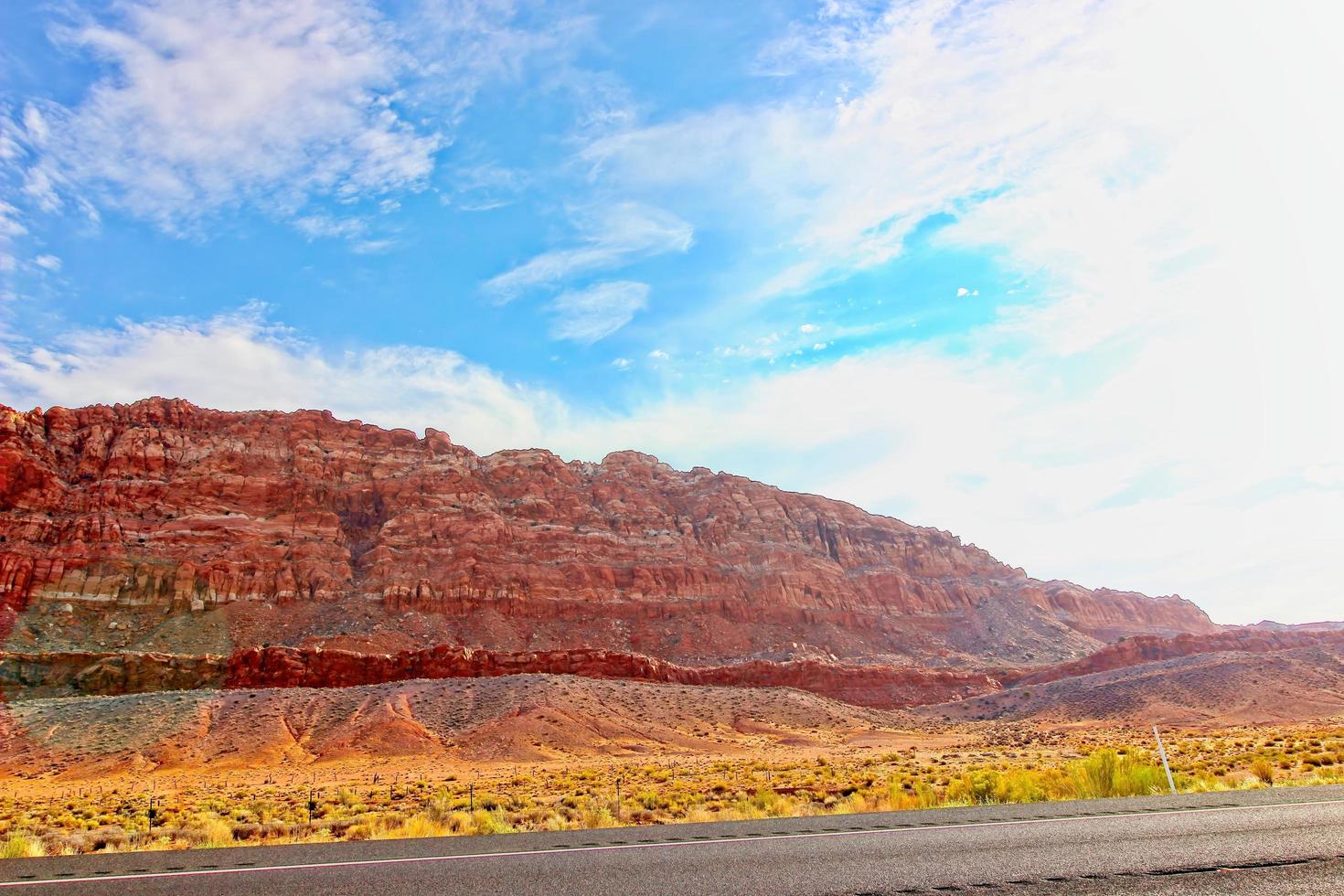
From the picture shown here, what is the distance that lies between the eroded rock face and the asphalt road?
208 ft

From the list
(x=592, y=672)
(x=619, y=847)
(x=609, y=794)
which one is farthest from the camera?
(x=592, y=672)

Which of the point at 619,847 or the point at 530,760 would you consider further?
the point at 530,760

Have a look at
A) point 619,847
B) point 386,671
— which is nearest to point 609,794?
point 619,847

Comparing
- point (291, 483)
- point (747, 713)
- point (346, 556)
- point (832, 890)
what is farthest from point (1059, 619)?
point (832, 890)

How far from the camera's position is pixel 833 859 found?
884cm

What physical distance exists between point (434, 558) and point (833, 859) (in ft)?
303

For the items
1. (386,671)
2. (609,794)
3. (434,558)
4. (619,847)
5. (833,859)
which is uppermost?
(434,558)

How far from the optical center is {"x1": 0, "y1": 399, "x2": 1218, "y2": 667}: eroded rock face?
267 feet

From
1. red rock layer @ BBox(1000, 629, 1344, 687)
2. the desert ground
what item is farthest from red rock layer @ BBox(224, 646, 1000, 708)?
the desert ground

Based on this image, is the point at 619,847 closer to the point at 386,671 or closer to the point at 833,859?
the point at 833,859

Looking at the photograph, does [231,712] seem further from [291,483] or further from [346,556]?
[291,483]

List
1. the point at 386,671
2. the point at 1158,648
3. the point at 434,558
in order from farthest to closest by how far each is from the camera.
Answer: the point at 434,558 < the point at 1158,648 < the point at 386,671

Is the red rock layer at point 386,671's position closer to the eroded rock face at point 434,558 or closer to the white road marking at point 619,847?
the eroded rock face at point 434,558

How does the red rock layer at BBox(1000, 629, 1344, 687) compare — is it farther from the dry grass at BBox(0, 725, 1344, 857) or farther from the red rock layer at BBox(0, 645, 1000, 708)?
the dry grass at BBox(0, 725, 1344, 857)
